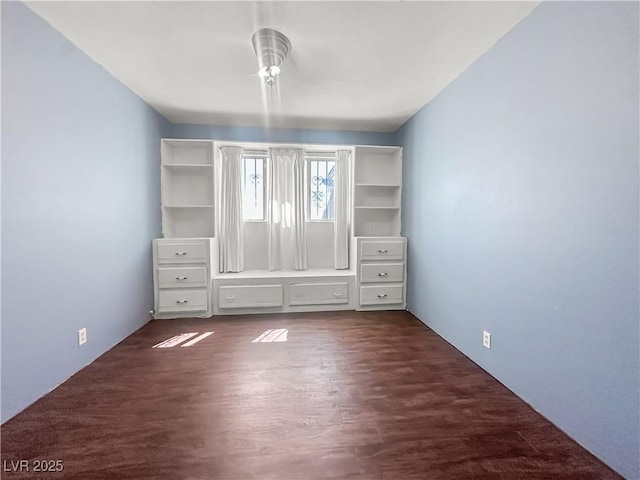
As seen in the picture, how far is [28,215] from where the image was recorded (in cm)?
159

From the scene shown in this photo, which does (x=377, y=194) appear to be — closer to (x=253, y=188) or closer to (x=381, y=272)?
(x=381, y=272)

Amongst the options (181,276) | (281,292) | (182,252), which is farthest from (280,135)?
(181,276)

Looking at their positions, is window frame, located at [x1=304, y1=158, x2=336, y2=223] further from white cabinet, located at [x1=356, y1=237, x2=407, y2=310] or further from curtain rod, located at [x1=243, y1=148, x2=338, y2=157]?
white cabinet, located at [x1=356, y1=237, x2=407, y2=310]

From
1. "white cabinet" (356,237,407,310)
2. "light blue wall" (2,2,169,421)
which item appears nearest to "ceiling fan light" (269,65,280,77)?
"light blue wall" (2,2,169,421)

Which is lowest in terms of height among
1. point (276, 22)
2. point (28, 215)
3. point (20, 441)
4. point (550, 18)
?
point (20, 441)

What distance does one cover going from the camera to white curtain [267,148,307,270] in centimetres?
364

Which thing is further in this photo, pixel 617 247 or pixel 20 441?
pixel 20 441

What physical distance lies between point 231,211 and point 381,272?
6.94ft

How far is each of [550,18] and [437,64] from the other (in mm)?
762

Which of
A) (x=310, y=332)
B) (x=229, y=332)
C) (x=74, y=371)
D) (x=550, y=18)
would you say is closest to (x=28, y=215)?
(x=74, y=371)

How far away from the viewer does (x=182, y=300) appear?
10.3ft

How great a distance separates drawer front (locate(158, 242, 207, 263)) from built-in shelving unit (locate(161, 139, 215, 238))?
34 centimetres

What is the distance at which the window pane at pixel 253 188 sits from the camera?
373 cm

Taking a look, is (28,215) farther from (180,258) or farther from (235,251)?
(235,251)
